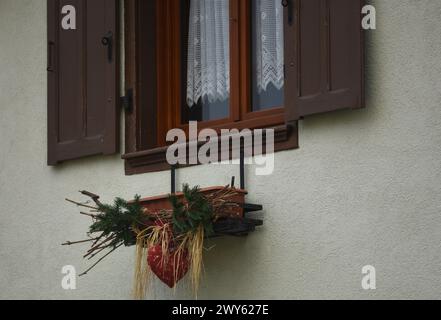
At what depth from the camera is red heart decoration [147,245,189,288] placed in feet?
18.8

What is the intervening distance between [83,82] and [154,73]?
0.52 metres

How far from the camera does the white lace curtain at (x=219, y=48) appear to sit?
20.3 feet

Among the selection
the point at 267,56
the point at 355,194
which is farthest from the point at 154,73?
the point at 355,194

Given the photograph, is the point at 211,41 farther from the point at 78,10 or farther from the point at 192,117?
the point at 78,10

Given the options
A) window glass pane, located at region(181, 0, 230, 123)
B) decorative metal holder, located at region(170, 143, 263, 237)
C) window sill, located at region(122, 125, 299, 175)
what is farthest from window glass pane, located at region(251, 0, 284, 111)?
window sill, located at region(122, 125, 299, 175)

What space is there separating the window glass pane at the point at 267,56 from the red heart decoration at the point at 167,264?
1093mm

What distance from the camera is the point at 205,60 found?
6.65 m

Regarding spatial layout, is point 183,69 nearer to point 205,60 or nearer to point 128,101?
point 205,60

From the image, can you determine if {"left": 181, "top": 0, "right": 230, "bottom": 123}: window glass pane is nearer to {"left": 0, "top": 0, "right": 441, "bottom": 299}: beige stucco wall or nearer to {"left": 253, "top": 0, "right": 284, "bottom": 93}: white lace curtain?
{"left": 253, "top": 0, "right": 284, "bottom": 93}: white lace curtain

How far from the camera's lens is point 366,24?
5.44 metres

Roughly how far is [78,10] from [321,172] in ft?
7.99

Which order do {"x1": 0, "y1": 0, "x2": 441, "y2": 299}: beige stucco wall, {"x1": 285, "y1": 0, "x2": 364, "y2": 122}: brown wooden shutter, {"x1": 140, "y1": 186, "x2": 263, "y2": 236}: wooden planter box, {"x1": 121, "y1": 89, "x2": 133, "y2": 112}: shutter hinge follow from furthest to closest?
{"x1": 121, "y1": 89, "x2": 133, "y2": 112}: shutter hinge → {"x1": 140, "y1": 186, "x2": 263, "y2": 236}: wooden planter box → {"x1": 285, "y1": 0, "x2": 364, "y2": 122}: brown wooden shutter → {"x1": 0, "y1": 0, "x2": 441, "y2": 299}: beige stucco wall

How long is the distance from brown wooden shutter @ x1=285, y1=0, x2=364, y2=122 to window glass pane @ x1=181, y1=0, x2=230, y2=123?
0.76 meters
